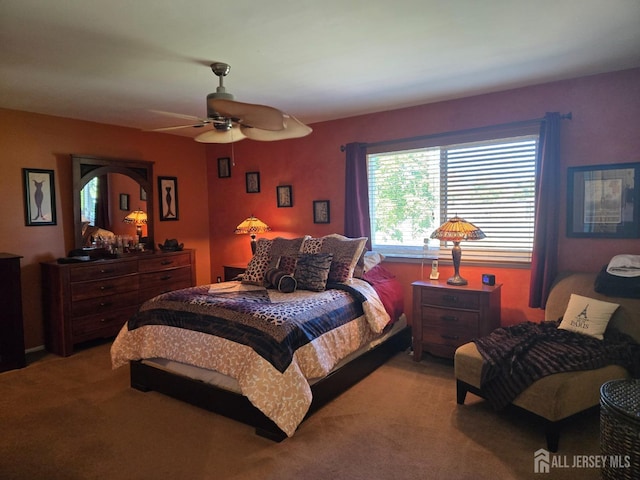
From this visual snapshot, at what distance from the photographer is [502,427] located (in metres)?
2.51

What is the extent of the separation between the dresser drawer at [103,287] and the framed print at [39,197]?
2.69 feet

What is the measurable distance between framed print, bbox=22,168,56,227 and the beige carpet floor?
5.67 feet

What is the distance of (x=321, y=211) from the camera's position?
4.72 m

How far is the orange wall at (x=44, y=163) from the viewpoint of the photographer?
391cm

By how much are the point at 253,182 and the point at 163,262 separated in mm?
1526

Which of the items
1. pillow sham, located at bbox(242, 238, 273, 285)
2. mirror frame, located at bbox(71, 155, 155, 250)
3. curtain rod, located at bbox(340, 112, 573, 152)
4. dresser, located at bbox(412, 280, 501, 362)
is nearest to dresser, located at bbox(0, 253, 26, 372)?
mirror frame, located at bbox(71, 155, 155, 250)

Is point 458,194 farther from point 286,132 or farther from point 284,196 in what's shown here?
point 284,196

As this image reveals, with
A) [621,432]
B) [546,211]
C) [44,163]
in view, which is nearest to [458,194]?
[546,211]

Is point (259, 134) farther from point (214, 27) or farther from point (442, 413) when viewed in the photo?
point (442, 413)

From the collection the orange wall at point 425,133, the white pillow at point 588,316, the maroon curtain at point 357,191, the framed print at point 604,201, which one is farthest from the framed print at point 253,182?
the white pillow at point 588,316

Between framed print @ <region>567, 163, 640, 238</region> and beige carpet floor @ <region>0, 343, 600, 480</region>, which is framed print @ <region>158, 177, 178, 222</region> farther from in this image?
framed print @ <region>567, 163, 640, 238</region>

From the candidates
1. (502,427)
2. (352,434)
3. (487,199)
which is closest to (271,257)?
(352,434)

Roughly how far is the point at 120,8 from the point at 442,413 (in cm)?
306

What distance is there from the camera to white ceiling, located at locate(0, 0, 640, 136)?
2.10 metres
